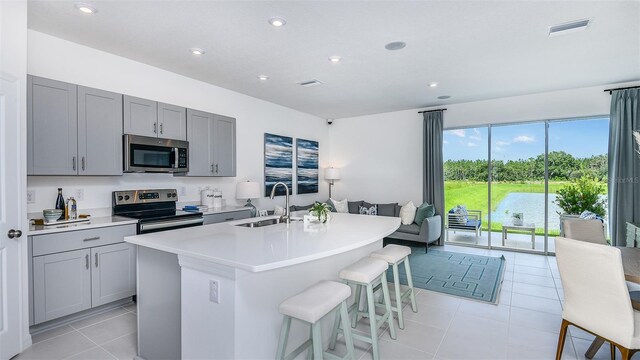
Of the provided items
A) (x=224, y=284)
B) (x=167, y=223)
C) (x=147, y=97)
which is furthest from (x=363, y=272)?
(x=147, y=97)

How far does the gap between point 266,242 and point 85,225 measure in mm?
1983

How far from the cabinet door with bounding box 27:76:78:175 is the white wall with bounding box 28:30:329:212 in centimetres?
33

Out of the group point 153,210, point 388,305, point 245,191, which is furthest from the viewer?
point 245,191

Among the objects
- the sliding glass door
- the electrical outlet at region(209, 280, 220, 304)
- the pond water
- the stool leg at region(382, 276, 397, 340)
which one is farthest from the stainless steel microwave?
the pond water

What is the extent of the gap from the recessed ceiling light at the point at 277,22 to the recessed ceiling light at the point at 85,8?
4.69 ft

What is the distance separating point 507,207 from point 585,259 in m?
4.12

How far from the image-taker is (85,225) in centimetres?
282

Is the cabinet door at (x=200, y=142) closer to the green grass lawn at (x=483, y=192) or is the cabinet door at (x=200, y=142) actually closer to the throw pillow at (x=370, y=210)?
the throw pillow at (x=370, y=210)

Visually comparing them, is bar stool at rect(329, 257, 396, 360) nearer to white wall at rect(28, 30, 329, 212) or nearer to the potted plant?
the potted plant

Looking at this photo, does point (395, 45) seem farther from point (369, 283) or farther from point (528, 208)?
point (528, 208)

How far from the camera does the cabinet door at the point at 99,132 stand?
3045 mm

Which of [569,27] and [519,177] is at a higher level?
[569,27]

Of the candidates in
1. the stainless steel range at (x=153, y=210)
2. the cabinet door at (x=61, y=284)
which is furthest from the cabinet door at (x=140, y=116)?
the cabinet door at (x=61, y=284)

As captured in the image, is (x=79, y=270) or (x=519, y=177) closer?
(x=79, y=270)
